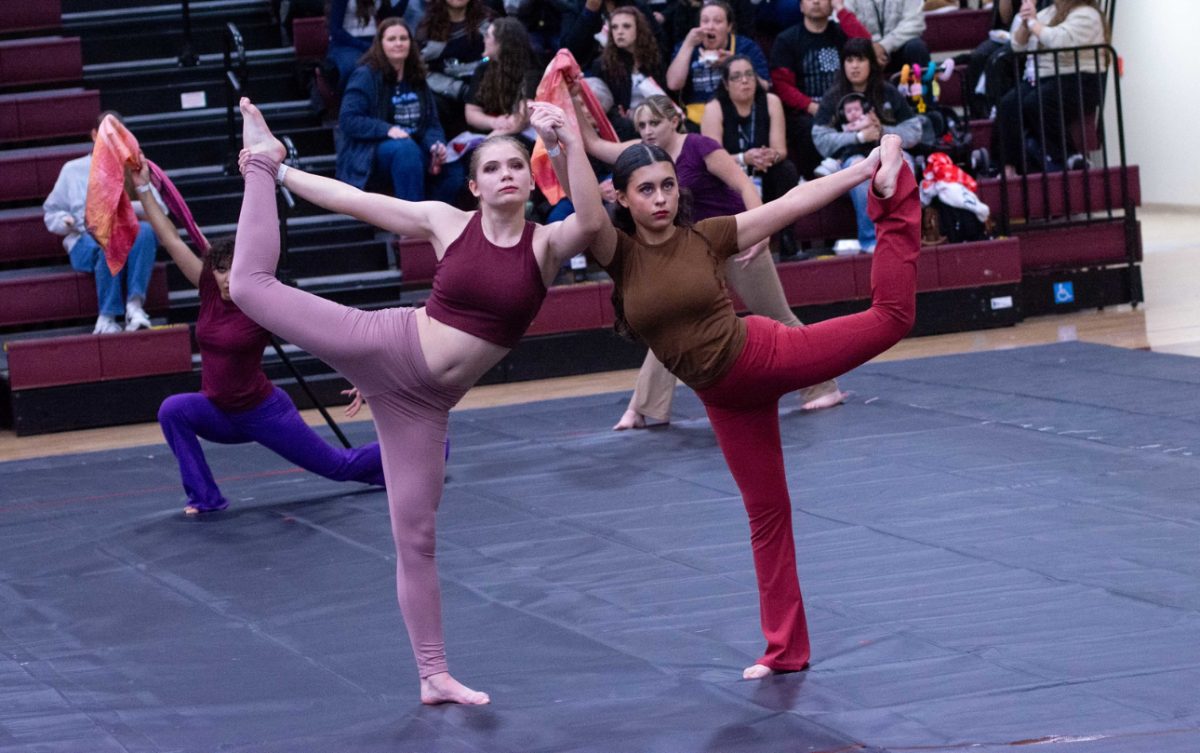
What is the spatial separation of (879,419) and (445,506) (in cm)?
198

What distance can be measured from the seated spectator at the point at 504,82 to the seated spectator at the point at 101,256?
1949mm

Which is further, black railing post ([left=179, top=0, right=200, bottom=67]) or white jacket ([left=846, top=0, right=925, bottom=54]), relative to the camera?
black railing post ([left=179, top=0, right=200, bottom=67])

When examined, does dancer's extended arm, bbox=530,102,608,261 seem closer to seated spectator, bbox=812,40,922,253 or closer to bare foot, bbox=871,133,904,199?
bare foot, bbox=871,133,904,199

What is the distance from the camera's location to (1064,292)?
31.5 feet

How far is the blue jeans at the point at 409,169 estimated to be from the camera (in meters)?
9.09

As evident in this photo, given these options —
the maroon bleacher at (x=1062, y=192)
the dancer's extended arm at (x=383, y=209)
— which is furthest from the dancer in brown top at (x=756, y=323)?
the maroon bleacher at (x=1062, y=192)

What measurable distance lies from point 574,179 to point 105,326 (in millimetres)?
5354

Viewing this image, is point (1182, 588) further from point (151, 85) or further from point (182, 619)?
point (151, 85)

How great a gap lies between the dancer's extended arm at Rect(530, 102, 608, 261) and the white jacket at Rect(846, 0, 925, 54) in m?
7.23

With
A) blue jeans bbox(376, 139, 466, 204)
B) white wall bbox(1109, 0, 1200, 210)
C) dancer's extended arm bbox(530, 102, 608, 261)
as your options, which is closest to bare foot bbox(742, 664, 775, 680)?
dancer's extended arm bbox(530, 102, 608, 261)

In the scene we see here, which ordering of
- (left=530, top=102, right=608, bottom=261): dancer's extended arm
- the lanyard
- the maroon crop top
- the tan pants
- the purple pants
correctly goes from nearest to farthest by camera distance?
(left=530, top=102, right=608, bottom=261): dancer's extended arm → the maroon crop top → the purple pants → the tan pants → the lanyard

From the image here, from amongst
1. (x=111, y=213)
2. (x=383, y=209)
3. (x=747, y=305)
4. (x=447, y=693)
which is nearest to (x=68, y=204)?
(x=111, y=213)

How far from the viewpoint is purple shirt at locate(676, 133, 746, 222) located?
6.33 m

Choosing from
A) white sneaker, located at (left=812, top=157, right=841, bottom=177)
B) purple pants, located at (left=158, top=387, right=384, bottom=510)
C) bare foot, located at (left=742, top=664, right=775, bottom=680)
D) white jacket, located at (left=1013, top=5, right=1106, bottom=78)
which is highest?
white jacket, located at (left=1013, top=5, right=1106, bottom=78)
